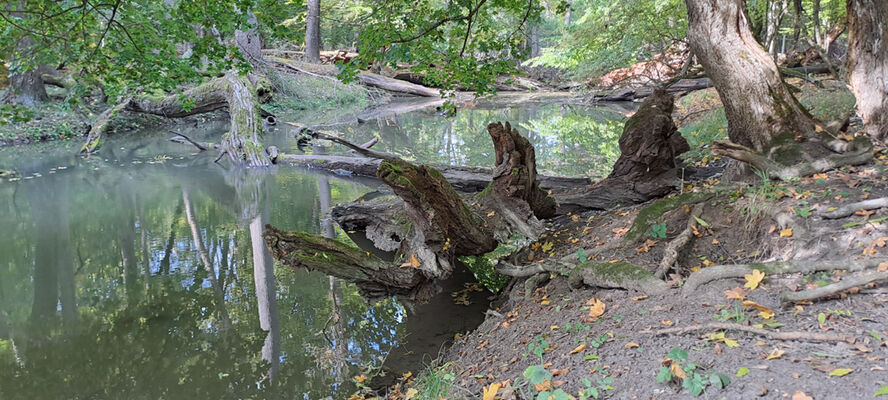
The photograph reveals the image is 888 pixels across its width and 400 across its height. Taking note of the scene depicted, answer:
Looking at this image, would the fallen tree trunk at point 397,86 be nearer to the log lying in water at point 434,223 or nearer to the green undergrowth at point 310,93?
the green undergrowth at point 310,93

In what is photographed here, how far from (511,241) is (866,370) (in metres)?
4.86

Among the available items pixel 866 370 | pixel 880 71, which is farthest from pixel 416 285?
pixel 880 71

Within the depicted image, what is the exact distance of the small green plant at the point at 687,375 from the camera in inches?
101

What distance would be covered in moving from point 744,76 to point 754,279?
2.46 m

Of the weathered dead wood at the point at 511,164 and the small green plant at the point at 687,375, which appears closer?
the small green plant at the point at 687,375

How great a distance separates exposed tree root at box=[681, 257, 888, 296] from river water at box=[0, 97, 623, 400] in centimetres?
226

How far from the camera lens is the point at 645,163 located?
6828mm

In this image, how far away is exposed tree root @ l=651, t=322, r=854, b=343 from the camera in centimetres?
267

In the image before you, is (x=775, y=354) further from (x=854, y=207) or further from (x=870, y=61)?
(x=870, y=61)

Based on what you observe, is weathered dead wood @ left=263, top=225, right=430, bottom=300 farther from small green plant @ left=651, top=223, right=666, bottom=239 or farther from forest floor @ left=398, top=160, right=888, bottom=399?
small green plant @ left=651, top=223, right=666, bottom=239

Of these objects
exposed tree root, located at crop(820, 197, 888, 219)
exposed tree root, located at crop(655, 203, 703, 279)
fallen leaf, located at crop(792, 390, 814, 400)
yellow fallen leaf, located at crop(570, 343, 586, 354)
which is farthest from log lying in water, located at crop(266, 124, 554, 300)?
fallen leaf, located at crop(792, 390, 814, 400)

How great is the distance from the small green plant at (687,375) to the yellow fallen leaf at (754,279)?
830mm

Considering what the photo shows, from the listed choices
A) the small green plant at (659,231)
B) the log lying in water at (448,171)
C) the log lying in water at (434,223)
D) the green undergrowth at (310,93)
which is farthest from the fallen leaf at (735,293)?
the green undergrowth at (310,93)

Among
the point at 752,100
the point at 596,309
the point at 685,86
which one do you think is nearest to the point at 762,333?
the point at 596,309
